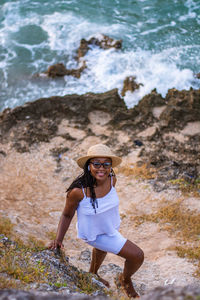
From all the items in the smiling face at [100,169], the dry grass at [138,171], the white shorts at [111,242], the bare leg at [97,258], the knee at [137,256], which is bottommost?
the dry grass at [138,171]

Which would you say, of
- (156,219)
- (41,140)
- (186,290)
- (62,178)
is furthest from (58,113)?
(186,290)

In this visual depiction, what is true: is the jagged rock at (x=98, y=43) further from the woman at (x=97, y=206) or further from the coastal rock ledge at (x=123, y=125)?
the woman at (x=97, y=206)

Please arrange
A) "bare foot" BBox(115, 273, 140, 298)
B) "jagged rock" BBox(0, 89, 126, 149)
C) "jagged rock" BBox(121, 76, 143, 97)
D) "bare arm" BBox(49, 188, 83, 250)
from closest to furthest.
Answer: "bare arm" BBox(49, 188, 83, 250)
"bare foot" BBox(115, 273, 140, 298)
"jagged rock" BBox(0, 89, 126, 149)
"jagged rock" BBox(121, 76, 143, 97)

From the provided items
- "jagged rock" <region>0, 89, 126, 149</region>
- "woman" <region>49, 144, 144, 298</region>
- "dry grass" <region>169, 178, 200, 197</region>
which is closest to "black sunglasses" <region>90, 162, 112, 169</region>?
"woman" <region>49, 144, 144, 298</region>

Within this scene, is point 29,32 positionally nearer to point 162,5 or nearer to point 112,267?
point 162,5

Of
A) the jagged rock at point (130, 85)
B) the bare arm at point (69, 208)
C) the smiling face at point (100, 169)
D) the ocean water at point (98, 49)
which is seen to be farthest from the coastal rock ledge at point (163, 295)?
the jagged rock at point (130, 85)

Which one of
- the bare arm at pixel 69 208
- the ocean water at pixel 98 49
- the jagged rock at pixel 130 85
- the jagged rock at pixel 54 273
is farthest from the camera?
the ocean water at pixel 98 49

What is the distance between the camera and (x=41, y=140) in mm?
10977

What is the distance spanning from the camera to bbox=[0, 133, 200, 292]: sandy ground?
589cm

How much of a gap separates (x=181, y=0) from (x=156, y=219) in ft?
55.0

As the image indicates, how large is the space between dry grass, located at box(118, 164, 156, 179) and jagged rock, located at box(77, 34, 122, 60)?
8.94 meters

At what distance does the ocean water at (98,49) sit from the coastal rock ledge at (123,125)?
8.43 ft

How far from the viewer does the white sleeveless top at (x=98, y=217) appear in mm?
4062

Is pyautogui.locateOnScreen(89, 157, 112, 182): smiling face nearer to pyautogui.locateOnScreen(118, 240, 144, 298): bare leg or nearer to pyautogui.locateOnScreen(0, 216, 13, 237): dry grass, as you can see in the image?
pyautogui.locateOnScreen(118, 240, 144, 298): bare leg
